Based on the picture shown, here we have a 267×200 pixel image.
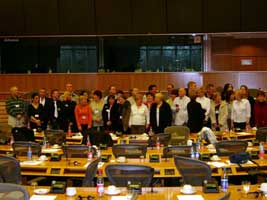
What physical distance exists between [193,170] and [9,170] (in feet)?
8.34

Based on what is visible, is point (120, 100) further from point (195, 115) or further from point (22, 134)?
point (22, 134)

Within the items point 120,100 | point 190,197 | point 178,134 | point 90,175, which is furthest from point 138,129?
point 190,197

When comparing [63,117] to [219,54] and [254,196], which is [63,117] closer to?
[254,196]

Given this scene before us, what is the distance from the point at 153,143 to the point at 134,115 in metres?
2.27

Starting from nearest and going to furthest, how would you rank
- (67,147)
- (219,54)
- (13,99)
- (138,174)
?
(138,174), (67,147), (13,99), (219,54)

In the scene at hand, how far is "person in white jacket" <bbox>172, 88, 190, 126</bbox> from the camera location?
11.9 m

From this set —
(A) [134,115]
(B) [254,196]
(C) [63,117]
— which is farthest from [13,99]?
(B) [254,196]

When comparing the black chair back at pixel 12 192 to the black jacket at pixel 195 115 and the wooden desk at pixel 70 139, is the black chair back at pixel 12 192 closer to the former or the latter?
the wooden desk at pixel 70 139

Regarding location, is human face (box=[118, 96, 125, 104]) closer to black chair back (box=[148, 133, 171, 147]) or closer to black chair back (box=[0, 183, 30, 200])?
black chair back (box=[148, 133, 171, 147])

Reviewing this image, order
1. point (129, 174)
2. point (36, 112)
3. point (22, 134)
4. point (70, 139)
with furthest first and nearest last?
1. point (36, 112)
2. point (70, 139)
3. point (22, 134)
4. point (129, 174)

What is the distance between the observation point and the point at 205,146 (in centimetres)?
920

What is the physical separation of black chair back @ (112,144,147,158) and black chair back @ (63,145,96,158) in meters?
0.41

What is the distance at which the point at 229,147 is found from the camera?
8.18 metres

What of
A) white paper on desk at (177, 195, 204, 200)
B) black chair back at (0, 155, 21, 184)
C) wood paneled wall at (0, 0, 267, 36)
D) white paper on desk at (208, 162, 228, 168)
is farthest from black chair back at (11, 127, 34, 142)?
wood paneled wall at (0, 0, 267, 36)
